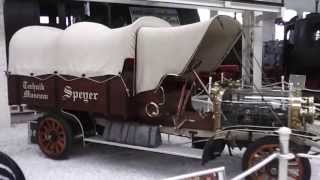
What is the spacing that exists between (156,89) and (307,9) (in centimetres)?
1893

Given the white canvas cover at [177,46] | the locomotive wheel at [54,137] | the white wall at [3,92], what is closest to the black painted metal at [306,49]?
the white canvas cover at [177,46]

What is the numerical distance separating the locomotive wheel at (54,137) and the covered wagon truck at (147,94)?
0.02 m

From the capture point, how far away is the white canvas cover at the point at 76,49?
6.00 meters

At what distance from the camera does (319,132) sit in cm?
517

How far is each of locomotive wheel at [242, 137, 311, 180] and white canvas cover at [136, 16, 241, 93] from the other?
1327mm

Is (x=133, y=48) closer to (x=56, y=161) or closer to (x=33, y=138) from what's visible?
(x=56, y=161)

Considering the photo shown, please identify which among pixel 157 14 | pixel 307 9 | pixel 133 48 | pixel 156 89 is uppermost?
pixel 307 9

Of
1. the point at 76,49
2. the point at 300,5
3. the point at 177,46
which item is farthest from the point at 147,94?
the point at 300,5

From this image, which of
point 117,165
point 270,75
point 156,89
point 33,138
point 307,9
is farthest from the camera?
point 307,9

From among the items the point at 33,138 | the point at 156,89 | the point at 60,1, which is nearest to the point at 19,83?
the point at 33,138

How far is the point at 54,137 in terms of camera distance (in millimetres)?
6773

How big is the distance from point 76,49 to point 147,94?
52.7 inches

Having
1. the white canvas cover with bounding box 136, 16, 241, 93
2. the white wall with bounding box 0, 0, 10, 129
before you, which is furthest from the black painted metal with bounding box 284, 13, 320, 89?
the white wall with bounding box 0, 0, 10, 129

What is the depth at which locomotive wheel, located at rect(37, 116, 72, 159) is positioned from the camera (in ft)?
21.5
